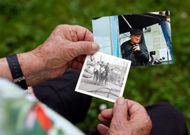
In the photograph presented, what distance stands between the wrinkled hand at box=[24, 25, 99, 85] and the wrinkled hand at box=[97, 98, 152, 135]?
23 centimetres

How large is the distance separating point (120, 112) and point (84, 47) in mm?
273

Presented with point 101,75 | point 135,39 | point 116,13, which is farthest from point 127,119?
point 116,13

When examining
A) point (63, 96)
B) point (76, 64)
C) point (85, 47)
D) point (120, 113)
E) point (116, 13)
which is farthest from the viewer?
point (116, 13)

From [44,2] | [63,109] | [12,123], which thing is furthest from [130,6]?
[12,123]

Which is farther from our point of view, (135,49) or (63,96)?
(63,96)

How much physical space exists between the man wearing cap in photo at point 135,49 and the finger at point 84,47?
0.36 ft

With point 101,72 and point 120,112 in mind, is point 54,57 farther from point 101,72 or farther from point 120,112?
point 120,112

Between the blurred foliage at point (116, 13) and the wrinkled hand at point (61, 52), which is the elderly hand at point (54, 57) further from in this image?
the blurred foliage at point (116, 13)

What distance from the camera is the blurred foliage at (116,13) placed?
229cm

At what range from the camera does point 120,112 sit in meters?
1.35

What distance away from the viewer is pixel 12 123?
732mm

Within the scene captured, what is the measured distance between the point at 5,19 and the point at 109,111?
4.55 feet

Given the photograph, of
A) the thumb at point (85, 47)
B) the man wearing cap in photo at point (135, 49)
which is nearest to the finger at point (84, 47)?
the thumb at point (85, 47)

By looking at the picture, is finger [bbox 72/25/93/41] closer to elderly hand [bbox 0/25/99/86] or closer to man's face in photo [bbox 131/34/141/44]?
elderly hand [bbox 0/25/99/86]
